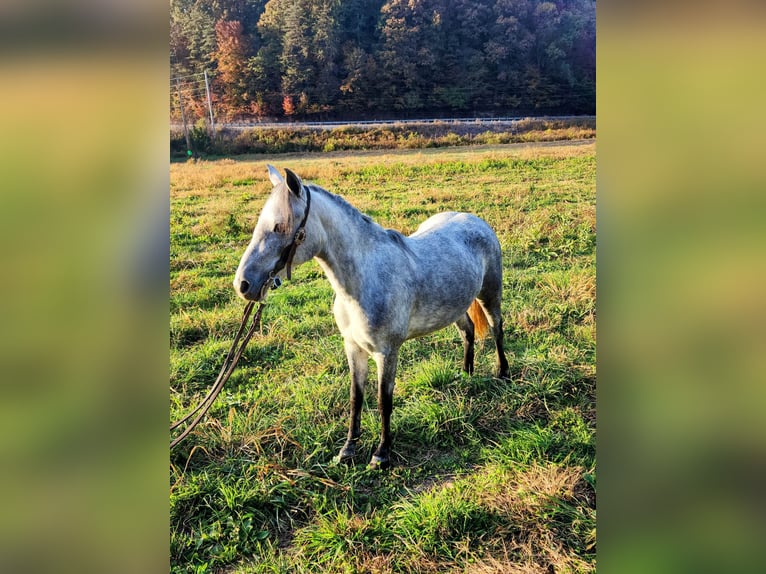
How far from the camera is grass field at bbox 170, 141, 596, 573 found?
196cm

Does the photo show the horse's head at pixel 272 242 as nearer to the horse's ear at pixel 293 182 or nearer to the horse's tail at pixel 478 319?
the horse's ear at pixel 293 182

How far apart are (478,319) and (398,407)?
965mm

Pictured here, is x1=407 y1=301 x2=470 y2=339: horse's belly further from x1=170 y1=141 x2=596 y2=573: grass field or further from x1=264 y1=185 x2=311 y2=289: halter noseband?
x1=264 y1=185 x2=311 y2=289: halter noseband

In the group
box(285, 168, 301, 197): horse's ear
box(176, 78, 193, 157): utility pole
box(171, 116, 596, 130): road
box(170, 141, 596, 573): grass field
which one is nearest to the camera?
box(285, 168, 301, 197): horse's ear

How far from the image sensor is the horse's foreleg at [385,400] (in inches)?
95.9

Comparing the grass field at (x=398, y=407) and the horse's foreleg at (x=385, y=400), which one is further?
the horse's foreleg at (x=385, y=400)

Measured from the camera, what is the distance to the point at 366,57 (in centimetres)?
426

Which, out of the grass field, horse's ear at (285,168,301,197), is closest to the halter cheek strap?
horse's ear at (285,168,301,197)

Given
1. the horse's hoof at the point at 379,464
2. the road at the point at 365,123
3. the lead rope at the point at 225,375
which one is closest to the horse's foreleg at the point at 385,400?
the horse's hoof at the point at 379,464

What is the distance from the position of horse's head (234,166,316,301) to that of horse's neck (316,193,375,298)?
22 centimetres

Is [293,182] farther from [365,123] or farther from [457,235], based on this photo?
[365,123]

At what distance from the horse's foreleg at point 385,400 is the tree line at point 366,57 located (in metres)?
2.77
